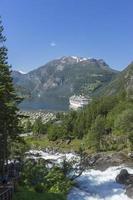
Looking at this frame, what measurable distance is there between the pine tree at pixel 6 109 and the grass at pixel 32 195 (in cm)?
753

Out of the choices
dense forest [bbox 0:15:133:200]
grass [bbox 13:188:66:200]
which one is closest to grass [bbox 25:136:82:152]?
dense forest [bbox 0:15:133:200]

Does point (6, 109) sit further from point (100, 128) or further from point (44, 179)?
point (100, 128)

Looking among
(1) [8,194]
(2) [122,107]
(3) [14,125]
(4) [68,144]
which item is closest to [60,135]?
(4) [68,144]

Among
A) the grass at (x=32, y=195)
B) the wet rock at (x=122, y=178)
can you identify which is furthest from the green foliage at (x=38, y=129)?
the grass at (x=32, y=195)

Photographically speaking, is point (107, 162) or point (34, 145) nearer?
point (107, 162)

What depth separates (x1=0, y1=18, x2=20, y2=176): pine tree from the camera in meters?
60.6

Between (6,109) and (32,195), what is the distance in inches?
581

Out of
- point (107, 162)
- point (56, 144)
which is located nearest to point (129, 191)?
point (107, 162)

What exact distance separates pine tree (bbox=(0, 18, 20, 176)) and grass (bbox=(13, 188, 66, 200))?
7526mm

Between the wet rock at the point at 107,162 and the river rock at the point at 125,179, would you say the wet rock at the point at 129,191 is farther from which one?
the wet rock at the point at 107,162

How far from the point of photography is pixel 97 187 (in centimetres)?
6550

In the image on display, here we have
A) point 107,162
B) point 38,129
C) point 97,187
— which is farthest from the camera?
point 38,129

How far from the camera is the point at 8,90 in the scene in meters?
63.4

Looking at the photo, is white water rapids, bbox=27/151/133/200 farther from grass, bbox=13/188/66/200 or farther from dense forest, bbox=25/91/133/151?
dense forest, bbox=25/91/133/151
